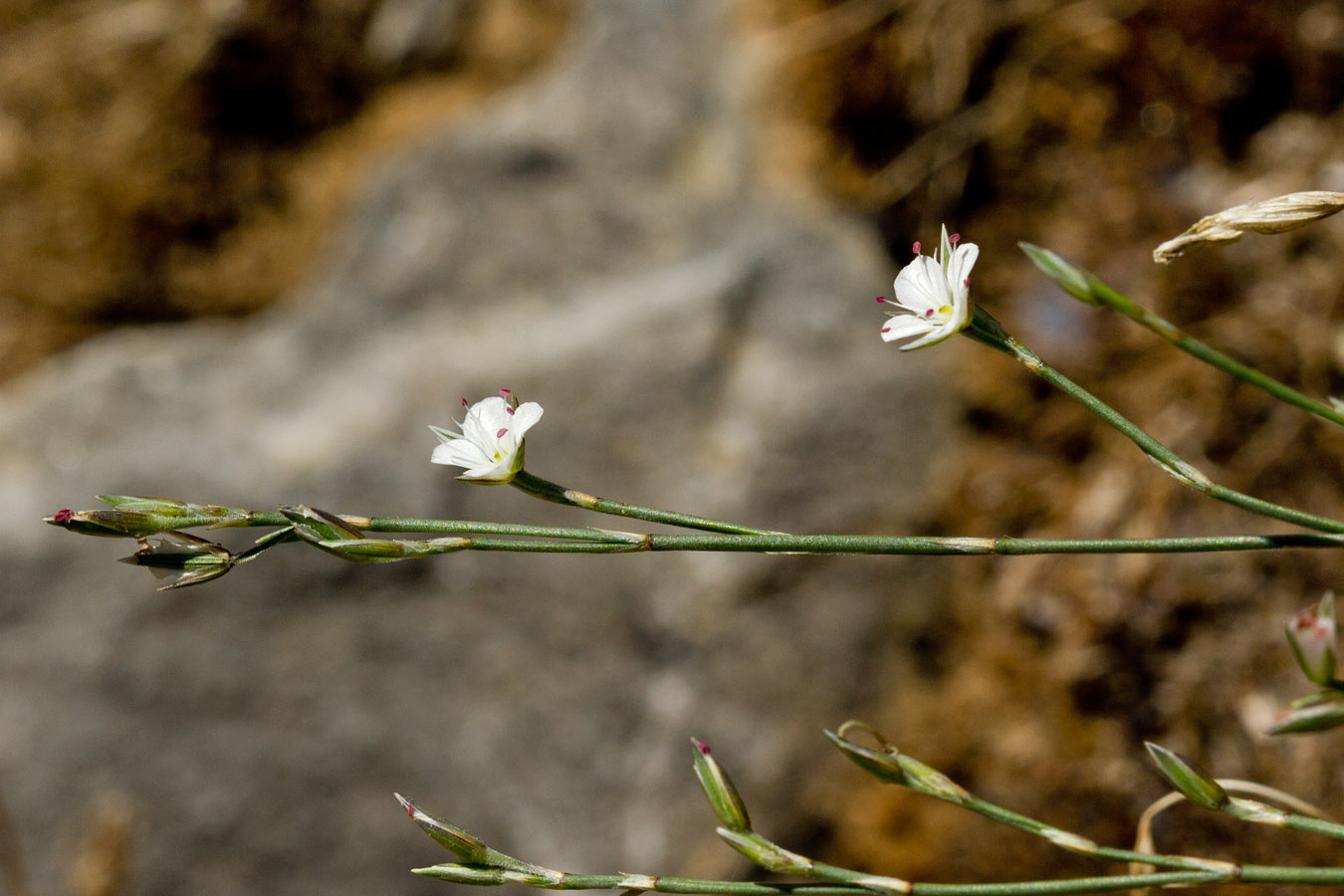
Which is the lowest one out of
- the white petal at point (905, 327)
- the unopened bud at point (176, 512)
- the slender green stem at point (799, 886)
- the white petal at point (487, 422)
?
the slender green stem at point (799, 886)

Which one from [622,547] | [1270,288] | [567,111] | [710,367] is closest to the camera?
[622,547]

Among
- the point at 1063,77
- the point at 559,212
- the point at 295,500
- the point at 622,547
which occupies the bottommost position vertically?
the point at 622,547

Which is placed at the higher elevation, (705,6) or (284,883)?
(705,6)

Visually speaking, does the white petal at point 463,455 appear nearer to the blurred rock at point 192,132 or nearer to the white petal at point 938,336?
the white petal at point 938,336

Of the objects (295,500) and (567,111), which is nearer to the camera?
(295,500)

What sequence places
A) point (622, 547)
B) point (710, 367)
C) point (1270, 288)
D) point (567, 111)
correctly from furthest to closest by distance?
point (567, 111) < point (710, 367) < point (1270, 288) < point (622, 547)

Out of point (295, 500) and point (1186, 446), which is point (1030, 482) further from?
point (295, 500)

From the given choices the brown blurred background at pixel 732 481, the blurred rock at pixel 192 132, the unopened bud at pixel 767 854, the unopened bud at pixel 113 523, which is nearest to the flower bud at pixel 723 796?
the unopened bud at pixel 767 854

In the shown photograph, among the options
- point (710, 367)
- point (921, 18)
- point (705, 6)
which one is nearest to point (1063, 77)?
point (921, 18)
